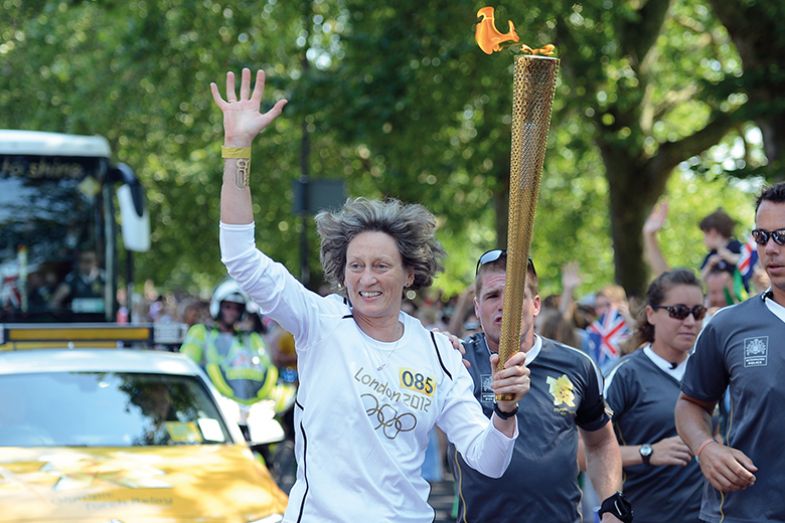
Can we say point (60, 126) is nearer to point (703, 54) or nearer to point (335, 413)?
point (703, 54)

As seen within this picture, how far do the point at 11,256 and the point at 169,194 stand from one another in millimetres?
21618

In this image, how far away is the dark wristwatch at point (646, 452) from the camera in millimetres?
6125

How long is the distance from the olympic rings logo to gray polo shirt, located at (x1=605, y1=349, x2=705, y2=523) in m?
2.19

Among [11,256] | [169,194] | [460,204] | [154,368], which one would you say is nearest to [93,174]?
[11,256]

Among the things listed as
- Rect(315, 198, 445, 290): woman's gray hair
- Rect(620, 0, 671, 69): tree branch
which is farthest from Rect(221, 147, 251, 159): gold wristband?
Rect(620, 0, 671, 69): tree branch

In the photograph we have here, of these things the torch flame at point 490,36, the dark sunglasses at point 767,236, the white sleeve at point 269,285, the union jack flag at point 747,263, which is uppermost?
the torch flame at point 490,36

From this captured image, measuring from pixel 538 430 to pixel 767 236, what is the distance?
1.06 meters

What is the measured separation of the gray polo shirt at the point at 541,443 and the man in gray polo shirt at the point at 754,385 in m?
0.49

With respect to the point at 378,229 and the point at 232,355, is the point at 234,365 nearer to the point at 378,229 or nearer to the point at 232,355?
the point at 232,355

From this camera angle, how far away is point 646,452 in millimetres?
6145

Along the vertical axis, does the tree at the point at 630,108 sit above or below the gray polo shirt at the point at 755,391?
above

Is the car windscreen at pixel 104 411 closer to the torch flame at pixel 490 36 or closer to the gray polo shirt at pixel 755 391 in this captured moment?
the gray polo shirt at pixel 755 391

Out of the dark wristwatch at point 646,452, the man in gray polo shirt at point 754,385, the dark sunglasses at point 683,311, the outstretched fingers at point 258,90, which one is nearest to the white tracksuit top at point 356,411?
the outstretched fingers at point 258,90

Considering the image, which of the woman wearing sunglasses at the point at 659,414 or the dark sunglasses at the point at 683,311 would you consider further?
the dark sunglasses at the point at 683,311
